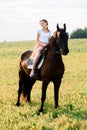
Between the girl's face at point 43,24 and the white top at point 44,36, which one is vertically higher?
the girl's face at point 43,24

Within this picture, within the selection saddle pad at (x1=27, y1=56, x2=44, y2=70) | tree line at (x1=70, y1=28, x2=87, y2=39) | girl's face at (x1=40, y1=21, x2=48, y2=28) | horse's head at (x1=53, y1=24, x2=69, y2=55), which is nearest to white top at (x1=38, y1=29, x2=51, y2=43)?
girl's face at (x1=40, y1=21, x2=48, y2=28)

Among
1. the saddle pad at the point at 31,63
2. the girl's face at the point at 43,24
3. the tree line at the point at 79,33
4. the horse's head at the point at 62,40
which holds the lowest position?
the tree line at the point at 79,33

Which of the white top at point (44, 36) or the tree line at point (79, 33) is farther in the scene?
the tree line at point (79, 33)

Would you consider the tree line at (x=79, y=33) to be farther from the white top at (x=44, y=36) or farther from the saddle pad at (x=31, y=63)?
the white top at (x=44, y=36)

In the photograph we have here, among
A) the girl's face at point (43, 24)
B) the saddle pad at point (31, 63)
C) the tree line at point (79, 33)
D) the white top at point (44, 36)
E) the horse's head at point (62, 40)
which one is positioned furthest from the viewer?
the tree line at point (79, 33)

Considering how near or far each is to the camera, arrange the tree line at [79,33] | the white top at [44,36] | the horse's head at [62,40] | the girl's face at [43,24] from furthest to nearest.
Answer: the tree line at [79,33], the white top at [44,36], the girl's face at [43,24], the horse's head at [62,40]

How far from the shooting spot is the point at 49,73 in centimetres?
1130

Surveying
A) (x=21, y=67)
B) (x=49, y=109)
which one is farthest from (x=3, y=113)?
(x=21, y=67)

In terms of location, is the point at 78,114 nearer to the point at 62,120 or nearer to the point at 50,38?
the point at 62,120

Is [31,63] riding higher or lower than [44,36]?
lower

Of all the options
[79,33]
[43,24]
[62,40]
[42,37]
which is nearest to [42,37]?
[42,37]

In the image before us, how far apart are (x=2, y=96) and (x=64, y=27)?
4.62m

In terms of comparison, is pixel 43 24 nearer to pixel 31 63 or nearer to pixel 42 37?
pixel 42 37

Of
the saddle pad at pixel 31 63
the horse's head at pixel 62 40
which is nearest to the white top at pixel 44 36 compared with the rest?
the saddle pad at pixel 31 63
